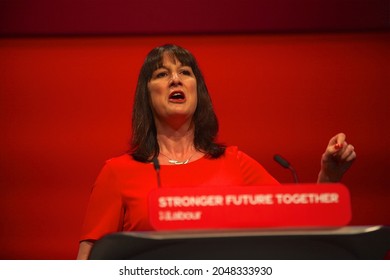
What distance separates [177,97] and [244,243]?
26.2 inches

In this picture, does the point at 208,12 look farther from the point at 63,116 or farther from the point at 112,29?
the point at 63,116

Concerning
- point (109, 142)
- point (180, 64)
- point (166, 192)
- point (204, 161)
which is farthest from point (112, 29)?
point (166, 192)

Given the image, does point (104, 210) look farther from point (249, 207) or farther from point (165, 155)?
point (249, 207)

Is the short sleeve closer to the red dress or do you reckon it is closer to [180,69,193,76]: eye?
the red dress

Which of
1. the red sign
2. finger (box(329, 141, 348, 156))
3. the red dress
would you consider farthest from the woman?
the red sign

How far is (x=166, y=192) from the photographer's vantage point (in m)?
0.82

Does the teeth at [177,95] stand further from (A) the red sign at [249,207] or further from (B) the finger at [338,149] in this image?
(A) the red sign at [249,207]

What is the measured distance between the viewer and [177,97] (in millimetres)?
1388

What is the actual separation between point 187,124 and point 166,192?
641 millimetres

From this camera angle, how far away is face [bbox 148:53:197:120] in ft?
4.51

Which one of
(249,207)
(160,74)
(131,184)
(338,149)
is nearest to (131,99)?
(160,74)

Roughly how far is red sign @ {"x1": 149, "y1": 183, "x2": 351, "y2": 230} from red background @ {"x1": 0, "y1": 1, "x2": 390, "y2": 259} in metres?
0.99

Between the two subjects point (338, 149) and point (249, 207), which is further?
point (338, 149)

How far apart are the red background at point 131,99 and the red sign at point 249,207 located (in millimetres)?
992
